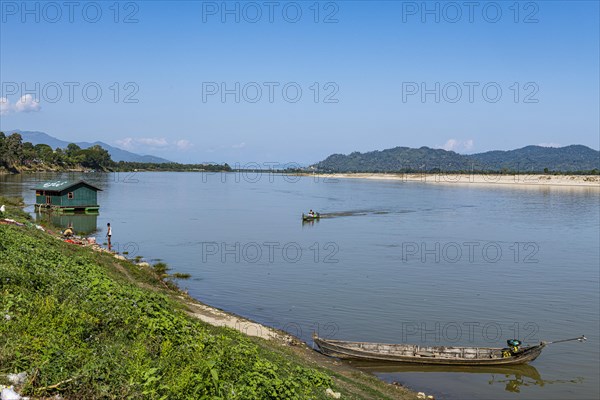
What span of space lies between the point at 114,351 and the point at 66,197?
196 ft

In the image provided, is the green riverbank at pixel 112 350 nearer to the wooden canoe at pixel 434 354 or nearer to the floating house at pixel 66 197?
the wooden canoe at pixel 434 354

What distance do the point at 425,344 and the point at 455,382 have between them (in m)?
3.38

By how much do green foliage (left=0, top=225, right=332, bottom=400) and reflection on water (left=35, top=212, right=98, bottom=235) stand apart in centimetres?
4120

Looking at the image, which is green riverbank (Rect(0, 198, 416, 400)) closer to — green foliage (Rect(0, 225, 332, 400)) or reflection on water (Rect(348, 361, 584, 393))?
green foliage (Rect(0, 225, 332, 400))

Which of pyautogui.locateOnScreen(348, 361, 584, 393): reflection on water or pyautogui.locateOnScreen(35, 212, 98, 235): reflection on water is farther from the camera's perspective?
pyautogui.locateOnScreen(35, 212, 98, 235): reflection on water

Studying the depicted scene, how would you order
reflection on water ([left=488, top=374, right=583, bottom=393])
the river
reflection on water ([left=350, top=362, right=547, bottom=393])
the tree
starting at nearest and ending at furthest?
reflection on water ([left=488, top=374, right=583, bottom=393]) < reflection on water ([left=350, top=362, right=547, bottom=393]) < the river < the tree

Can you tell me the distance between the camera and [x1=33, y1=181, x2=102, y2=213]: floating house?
63.8 m

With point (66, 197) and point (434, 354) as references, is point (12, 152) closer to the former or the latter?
point (66, 197)

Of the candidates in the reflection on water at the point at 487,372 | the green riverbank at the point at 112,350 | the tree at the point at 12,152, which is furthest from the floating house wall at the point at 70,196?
the tree at the point at 12,152

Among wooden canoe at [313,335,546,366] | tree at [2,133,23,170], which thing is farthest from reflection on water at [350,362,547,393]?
tree at [2,133,23,170]

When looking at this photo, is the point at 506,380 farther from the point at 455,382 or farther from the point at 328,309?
the point at 328,309

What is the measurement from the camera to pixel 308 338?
79.3ft

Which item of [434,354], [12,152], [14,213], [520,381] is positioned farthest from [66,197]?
[12,152]

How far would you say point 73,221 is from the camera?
59625 millimetres
